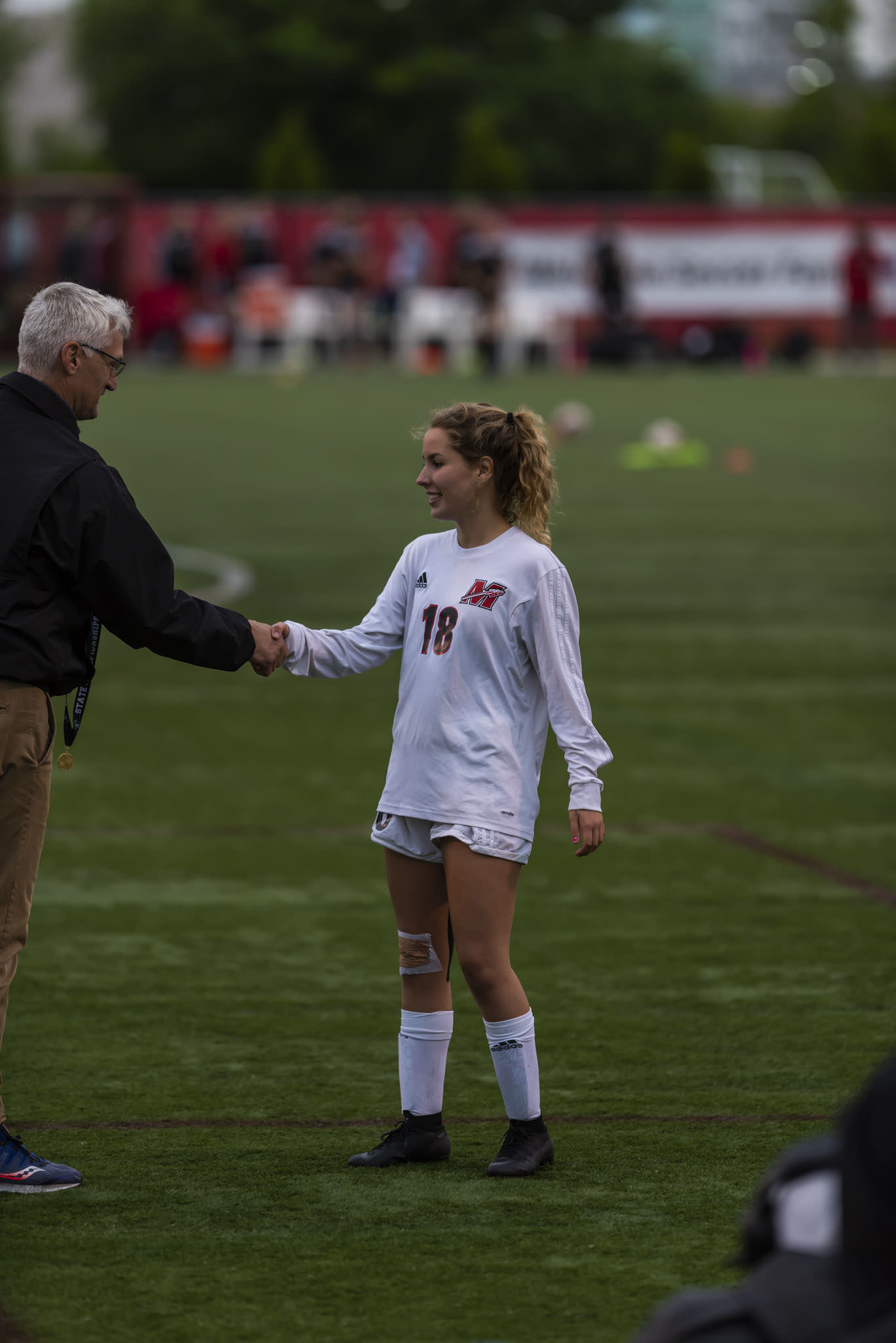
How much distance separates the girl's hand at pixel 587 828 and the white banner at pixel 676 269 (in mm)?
38599

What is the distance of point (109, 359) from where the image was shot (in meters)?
4.88

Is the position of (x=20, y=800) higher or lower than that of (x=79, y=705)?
lower

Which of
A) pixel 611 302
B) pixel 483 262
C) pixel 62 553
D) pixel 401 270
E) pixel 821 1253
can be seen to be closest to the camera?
pixel 821 1253

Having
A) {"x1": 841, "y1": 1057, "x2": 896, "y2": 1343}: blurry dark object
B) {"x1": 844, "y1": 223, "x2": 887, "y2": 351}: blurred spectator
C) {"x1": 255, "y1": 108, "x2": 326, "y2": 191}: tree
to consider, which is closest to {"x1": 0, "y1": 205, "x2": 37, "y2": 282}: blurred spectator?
{"x1": 844, "y1": 223, "x2": 887, "y2": 351}: blurred spectator

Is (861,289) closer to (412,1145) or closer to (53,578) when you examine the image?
(412,1145)

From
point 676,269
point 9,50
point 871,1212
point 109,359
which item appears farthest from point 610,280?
point 9,50

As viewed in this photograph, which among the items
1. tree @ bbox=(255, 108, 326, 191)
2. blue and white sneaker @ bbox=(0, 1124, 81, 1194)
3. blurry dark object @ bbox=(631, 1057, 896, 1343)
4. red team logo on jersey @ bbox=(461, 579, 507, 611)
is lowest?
blue and white sneaker @ bbox=(0, 1124, 81, 1194)

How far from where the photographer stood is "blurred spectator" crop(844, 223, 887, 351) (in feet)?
132

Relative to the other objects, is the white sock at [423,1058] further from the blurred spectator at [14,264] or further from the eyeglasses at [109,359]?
the blurred spectator at [14,264]

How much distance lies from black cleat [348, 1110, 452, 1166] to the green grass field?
2.4 inches

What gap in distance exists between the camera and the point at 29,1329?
4004mm

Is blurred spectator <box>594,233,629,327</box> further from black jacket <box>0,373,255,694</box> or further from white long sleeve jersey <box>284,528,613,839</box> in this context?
black jacket <box>0,373,255,694</box>

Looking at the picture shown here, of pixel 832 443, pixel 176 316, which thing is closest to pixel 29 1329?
pixel 832 443

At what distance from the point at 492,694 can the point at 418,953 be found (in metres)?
0.62
